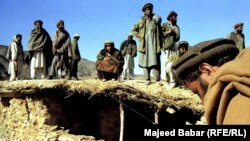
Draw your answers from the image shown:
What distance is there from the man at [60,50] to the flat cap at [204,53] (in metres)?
8.92

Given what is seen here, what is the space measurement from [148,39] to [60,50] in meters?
2.88

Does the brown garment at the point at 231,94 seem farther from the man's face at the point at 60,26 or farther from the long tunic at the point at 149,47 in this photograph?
the man's face at the point at 60,26

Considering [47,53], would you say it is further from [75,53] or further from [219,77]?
[219,77]

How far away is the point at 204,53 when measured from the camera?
2.04 m

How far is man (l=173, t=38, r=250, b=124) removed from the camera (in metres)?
1.53

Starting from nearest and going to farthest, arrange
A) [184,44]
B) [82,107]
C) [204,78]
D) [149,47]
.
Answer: [204,78]
[184,44]
[149,47]
[82,107]

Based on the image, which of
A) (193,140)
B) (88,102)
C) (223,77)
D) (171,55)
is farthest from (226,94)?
(88,102)

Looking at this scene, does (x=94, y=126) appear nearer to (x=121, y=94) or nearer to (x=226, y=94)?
(x=121, y=94)

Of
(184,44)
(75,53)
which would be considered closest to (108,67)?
(184,44)

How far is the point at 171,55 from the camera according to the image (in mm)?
9109

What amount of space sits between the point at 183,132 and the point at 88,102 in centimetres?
1042

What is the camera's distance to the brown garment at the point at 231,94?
1.51 m

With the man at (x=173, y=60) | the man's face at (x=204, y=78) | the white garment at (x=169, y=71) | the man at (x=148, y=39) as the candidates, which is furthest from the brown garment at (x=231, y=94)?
the man at (x=148, y=39)

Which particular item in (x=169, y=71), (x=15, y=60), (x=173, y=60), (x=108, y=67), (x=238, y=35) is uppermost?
(x=238, y=35)
